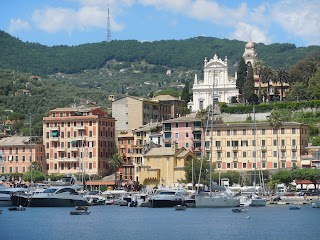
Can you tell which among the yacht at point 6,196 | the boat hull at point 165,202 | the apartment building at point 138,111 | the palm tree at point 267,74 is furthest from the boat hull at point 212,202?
the palm tree at point 267,74

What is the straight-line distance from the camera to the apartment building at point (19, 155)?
161250 mm

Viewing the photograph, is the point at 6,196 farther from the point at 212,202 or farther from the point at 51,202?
the point at 212,202

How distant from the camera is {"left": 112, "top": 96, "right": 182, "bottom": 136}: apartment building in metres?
168

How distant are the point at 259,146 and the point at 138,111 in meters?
28.8

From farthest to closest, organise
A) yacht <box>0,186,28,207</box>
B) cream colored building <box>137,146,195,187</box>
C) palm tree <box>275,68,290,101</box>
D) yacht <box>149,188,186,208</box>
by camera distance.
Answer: palm tree <box>275,68,290,101</box> < cream colored building <box>137,146,195,187</box> < yacht <box>0,186,28,207</box> < yacht <box>149,188,186,208</box>

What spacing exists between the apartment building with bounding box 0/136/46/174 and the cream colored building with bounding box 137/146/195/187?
20.8 m

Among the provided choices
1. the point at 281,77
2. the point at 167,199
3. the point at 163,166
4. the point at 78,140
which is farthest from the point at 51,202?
the point at 281,77

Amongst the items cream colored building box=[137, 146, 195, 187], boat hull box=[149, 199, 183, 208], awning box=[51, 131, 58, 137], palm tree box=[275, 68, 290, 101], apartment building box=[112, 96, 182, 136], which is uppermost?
palm tree box=[275, 68, 290, 101]

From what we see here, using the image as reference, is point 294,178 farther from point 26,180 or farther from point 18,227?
point 18,227

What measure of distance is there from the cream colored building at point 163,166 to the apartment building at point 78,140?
1084cm

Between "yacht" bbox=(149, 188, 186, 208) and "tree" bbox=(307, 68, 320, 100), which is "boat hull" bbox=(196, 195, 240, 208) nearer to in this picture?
"yacht" bbox=(149, 188, 186, 208)

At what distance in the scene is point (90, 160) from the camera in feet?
515

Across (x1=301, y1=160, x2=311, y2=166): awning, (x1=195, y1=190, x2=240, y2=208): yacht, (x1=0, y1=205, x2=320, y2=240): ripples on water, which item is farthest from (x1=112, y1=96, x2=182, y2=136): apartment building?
(x1=195, y1=190, x2=240, y2=208): yacht

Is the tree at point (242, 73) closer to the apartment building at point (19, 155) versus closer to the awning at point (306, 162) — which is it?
the awning at point (306, 162)
